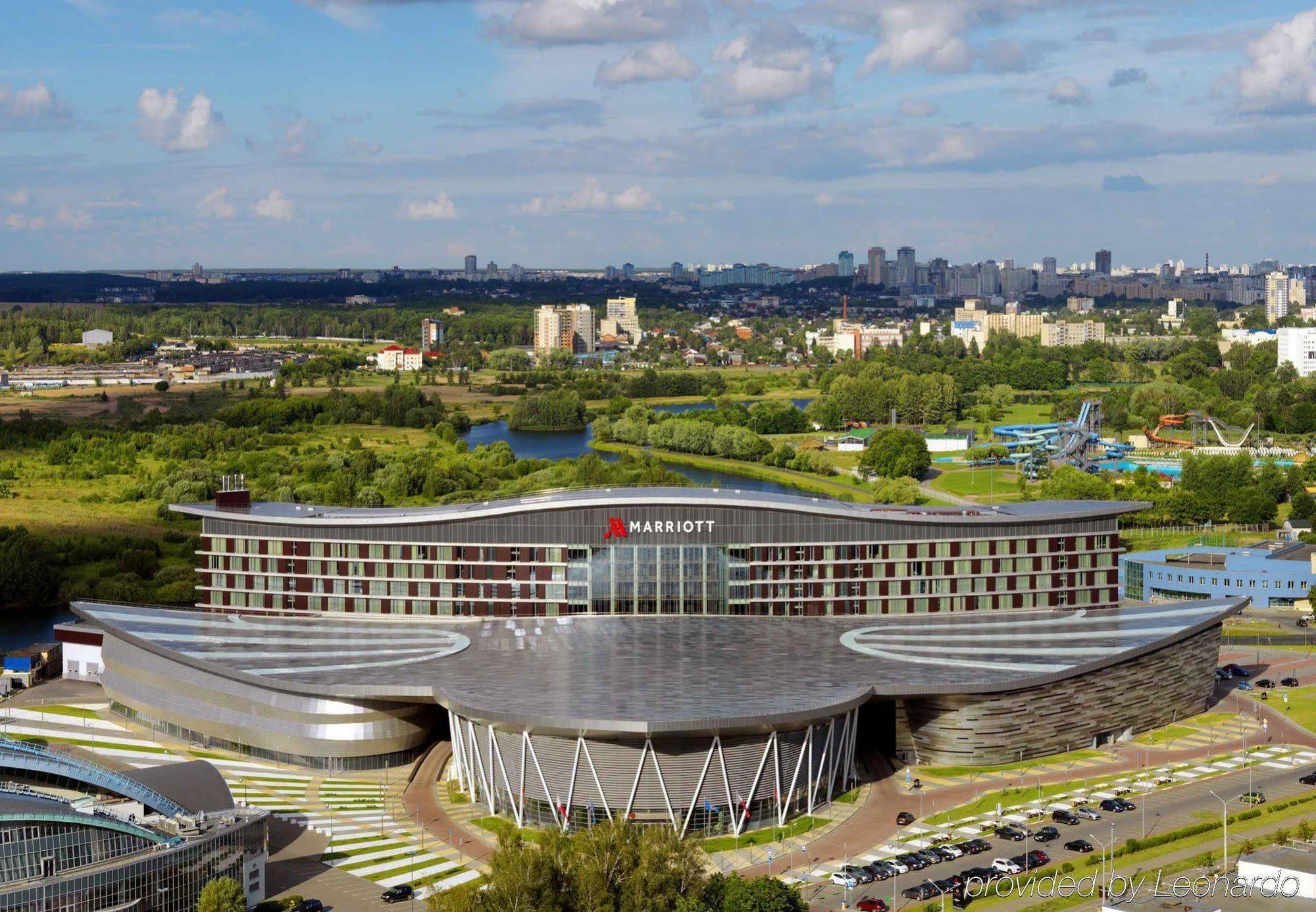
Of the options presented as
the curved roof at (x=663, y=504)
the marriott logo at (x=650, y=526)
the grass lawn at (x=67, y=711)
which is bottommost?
Result: the grass lawn at (x=67, y=711)

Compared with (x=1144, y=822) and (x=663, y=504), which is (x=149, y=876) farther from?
(x=1144, y=822)

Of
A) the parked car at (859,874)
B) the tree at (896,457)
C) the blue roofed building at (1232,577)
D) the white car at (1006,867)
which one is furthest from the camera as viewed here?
the tree at (896,457)

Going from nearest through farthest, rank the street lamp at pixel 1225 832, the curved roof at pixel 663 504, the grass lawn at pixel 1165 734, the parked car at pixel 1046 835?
the street lamp at pixel 1225 832 → the parked car at pixel 1046 835 → the grass lawn at pixel 1165 734 → the curved roof at pixel 663 504

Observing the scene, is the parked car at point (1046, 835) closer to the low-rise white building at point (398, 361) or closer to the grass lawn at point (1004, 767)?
the grass lawn at point (1004, 767)

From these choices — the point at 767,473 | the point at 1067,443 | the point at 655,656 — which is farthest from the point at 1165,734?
the point at 1067,443

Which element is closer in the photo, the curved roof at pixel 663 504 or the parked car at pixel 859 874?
the parked car at pixel 859 874

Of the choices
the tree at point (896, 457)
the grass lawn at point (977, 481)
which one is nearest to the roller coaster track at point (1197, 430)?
the grass lawn at point (977, 481)
